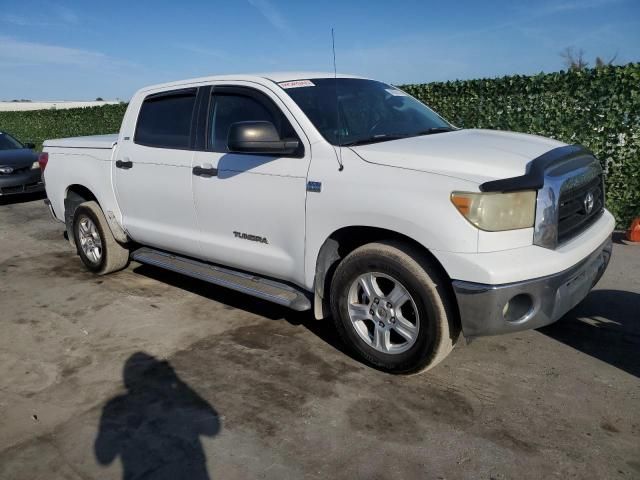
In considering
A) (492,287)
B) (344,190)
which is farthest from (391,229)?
(492,287)

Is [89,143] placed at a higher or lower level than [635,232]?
higher

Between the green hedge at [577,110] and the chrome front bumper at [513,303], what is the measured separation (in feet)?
15.9

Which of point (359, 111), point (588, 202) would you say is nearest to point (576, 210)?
point (588, 202)

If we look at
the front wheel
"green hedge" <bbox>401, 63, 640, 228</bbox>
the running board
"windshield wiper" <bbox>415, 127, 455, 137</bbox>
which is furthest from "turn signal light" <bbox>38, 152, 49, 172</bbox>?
"green hedge" <bbox>401, 63, 640, 228</bbox>

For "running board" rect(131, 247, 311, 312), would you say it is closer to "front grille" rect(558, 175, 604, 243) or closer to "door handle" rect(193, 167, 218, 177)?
"door handle" rect(193, 167, 218, 177)

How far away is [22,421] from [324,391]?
1757 millimetres

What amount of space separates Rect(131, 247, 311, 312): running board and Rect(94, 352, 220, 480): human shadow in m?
0.79

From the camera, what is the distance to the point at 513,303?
2912mm

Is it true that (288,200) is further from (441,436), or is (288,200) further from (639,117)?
(639,117)

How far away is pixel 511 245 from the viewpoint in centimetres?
286

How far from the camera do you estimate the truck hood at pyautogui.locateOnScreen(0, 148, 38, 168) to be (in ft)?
34.9

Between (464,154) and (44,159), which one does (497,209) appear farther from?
(44,159)

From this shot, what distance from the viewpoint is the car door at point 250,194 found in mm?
3613

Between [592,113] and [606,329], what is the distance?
166 inches
